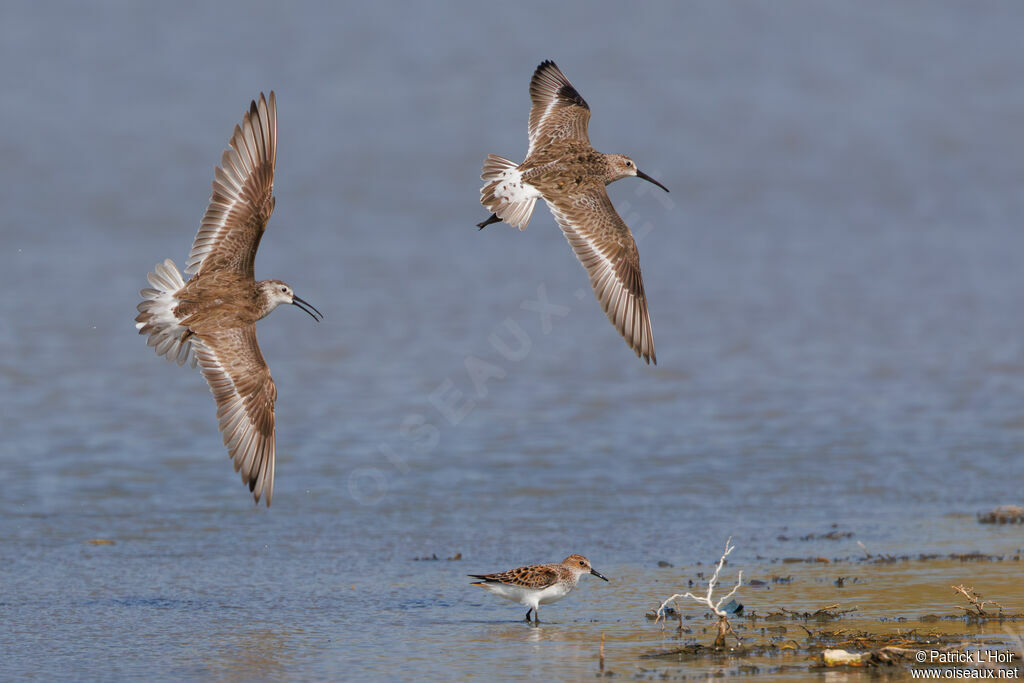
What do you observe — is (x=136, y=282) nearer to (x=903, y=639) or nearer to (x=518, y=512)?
(x=518, y=512)

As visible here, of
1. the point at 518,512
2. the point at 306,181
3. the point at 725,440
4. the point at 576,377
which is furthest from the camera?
the point at 306,181

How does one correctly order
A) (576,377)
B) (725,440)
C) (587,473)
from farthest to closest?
(576,377) → (725,440) → (587,473)

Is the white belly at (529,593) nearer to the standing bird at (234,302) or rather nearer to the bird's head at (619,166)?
the standing bird at (234,302)

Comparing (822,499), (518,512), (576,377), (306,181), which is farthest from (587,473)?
(306,181)

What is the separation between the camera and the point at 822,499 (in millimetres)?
11422

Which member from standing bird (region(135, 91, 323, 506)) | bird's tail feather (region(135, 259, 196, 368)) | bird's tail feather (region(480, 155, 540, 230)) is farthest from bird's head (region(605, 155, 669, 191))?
bird's tail feather (region(135, 259, 196, 368))

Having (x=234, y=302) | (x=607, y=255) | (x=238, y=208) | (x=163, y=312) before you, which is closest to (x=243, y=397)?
(x=234, y=302)

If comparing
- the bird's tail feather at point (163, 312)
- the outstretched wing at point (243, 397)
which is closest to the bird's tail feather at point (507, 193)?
the outstretched wing at point (243, 397)

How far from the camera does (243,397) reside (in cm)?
825

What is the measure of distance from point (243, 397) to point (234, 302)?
573 mm

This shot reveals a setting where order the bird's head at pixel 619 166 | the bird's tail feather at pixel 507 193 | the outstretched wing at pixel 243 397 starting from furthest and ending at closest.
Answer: the bird's head at pixel 619 166
the bird's tail feather at pixel 507 193
the outstretched wing at pixel 243 397

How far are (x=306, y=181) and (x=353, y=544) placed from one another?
1216cm

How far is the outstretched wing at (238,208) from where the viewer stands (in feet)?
27.9

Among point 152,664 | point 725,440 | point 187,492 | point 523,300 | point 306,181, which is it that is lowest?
point 152,664
